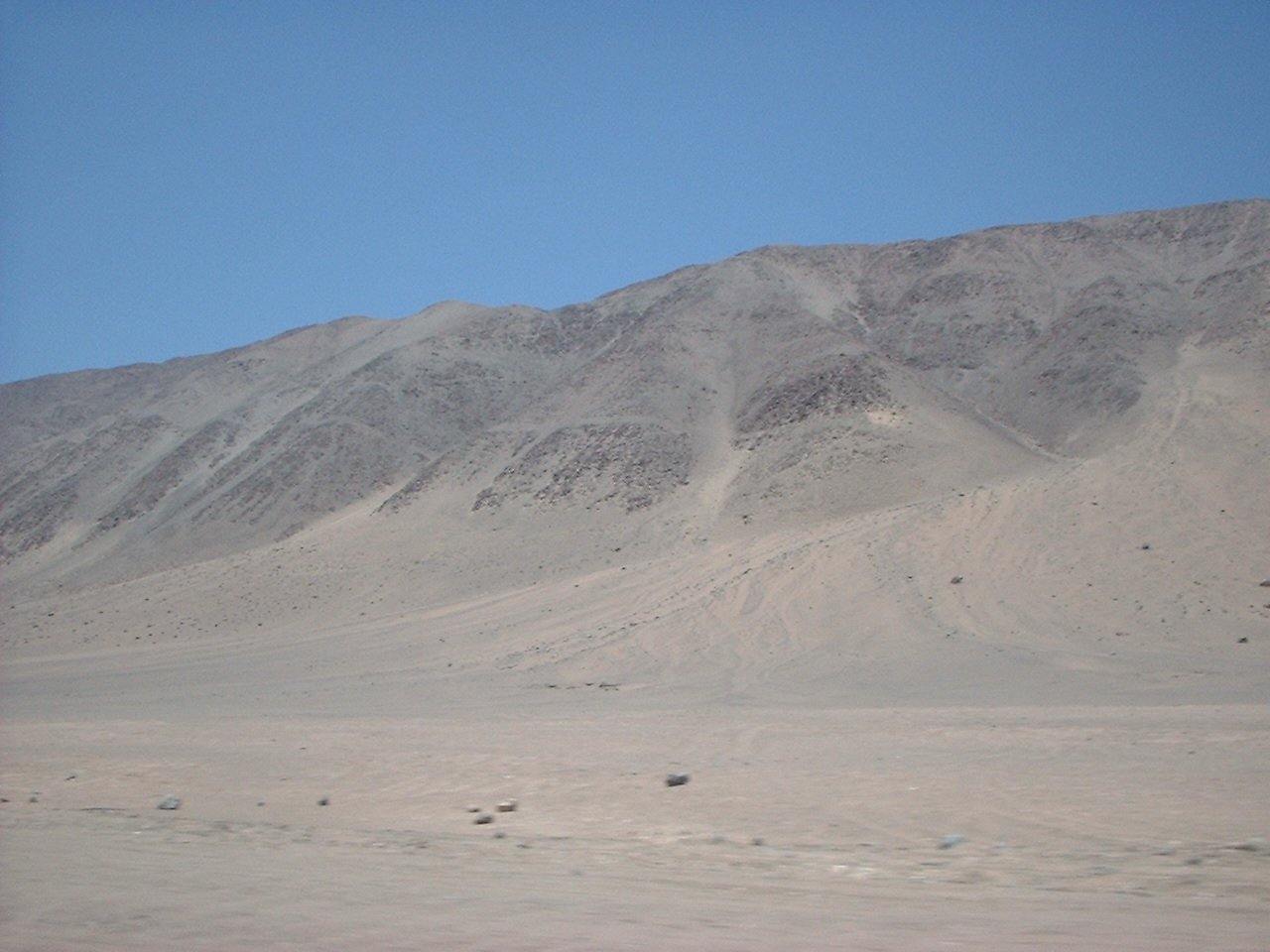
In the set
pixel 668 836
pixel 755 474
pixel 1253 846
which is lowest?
pixel 1253 846

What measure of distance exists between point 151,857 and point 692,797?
481 centimetres

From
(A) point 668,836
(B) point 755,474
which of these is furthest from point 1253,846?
(B) point 755,474

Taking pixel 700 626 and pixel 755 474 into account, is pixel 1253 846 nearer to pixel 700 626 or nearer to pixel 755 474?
pixel 700 626

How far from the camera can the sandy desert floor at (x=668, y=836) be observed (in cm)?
603

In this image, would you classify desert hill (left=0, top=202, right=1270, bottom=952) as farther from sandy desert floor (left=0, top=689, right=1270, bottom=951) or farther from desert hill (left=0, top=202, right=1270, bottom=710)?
desert hill (left=0, top=202, right=1270, bottom=710)

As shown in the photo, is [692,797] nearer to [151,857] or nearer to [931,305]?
[151,857]

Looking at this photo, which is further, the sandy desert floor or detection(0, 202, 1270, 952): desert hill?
detection(0, 202, 1270, 952): desert hill

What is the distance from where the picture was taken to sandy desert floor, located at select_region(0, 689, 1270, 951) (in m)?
6.03

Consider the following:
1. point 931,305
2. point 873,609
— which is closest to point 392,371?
point 931,305

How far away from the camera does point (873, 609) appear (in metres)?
25.6

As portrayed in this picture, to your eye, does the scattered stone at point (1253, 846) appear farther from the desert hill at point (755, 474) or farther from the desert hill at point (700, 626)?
the desert hill at point (755, 474)

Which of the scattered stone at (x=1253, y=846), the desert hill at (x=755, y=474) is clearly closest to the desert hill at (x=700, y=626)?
the scattered stone at (x=1253, y=846)

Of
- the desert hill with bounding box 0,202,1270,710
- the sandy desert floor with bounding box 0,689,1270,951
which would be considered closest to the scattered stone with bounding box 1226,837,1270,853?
the sandy desert floor with bounding box 0,689,1270,951

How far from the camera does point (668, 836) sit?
9078 millimetres
